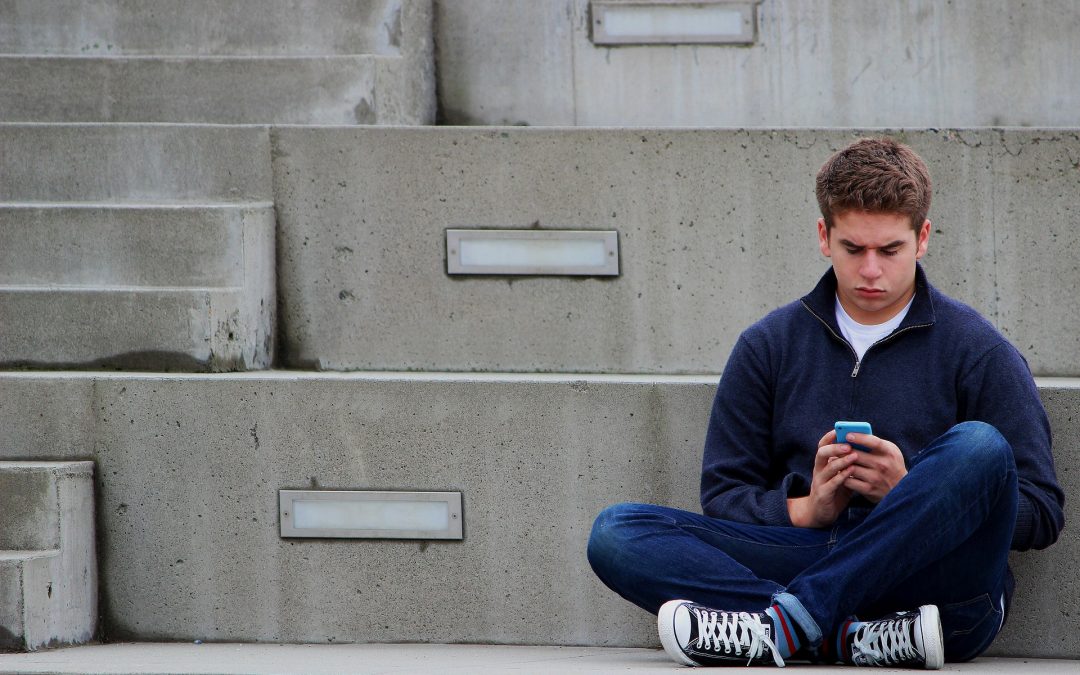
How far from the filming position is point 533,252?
→ 12.1ft

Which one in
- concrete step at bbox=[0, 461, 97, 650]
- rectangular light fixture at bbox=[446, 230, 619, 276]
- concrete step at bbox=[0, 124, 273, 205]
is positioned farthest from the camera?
concrete step at bbox=[0, 124, 273, 205]

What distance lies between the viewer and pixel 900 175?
9.18 ft

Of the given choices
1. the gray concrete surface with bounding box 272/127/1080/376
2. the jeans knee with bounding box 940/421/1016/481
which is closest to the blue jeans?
the jeans knee with bounding box 940/421/1016/481

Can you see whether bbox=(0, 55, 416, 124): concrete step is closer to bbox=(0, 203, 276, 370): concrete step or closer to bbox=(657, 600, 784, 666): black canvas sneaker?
bbox=(0, 203, 276, 370): concrete step

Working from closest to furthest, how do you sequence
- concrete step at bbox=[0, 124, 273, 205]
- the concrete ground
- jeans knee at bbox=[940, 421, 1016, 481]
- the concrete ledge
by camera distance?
jeans knee at bbox=[940, 421, 1016, 481], the concrete ground, the concrete ledge, concrete step at bbox=[0, 124, 273, 205]

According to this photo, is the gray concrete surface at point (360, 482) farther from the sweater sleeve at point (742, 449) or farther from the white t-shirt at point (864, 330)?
the white t-shirt at point (864, 330)

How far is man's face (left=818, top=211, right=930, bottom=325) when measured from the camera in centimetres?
280

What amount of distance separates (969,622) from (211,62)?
273cm

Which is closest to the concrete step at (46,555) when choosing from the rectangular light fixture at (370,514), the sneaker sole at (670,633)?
the rectangular light fixture at (370,514)

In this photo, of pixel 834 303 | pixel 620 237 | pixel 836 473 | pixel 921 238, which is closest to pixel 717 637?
pixel 836 473

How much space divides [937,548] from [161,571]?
186 cm

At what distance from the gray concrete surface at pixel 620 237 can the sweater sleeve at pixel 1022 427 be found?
2.76 ft

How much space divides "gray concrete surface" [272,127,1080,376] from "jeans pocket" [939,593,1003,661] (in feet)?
3.40

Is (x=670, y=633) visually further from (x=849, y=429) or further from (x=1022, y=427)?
(x=1022, y=427)
